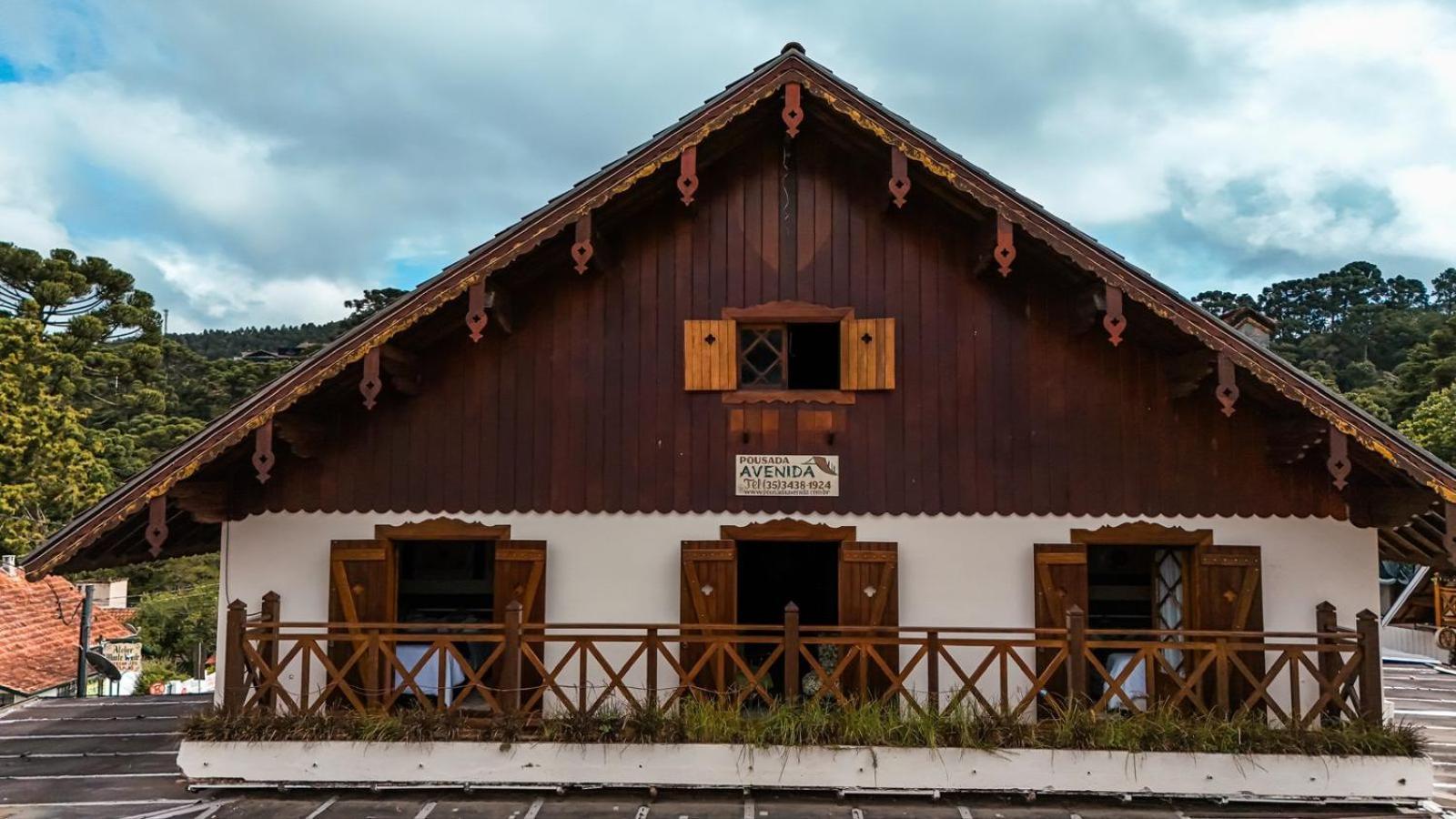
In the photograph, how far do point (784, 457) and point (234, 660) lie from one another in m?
5.39

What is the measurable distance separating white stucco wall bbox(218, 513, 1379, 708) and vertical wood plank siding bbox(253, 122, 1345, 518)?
0.54 ft

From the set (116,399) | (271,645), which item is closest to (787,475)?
(271,645)

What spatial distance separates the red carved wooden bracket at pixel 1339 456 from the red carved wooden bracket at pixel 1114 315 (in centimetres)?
194

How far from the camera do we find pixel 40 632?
1808 centimetres

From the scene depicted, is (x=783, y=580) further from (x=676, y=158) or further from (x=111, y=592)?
(x=111, y=592)

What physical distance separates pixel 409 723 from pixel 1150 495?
24.0ft

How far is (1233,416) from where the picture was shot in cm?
893

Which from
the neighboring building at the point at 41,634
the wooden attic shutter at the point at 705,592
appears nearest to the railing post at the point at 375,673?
the wooden attic shutter at the point at 705,592

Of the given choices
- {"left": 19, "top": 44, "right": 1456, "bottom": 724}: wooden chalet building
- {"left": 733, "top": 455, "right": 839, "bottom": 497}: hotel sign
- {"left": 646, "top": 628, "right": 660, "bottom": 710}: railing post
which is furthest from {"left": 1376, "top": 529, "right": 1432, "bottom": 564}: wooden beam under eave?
{"left": 646, "top": 628, "right": 660, "bottom": 710}: railing post

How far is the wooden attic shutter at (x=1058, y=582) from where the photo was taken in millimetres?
8836

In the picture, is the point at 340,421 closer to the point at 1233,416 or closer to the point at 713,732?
the point at 713,732

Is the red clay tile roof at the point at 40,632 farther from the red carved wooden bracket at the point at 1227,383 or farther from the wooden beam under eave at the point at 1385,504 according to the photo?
the wooden beam under eave at the point at 1385,504

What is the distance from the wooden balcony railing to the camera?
26.3 feet

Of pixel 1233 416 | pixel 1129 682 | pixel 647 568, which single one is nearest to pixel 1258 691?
pixel 1129 682
